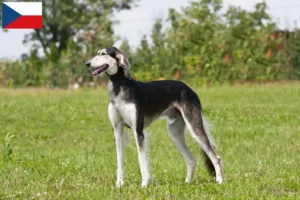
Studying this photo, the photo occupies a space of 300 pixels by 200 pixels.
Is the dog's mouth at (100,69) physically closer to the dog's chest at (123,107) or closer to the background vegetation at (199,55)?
the dog's chest at (123,107)

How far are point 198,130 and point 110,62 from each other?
1.51 m

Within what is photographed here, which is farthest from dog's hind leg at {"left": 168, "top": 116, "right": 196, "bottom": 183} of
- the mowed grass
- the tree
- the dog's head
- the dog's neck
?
the tree

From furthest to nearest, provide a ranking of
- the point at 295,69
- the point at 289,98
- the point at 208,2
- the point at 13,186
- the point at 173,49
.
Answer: the point at 208,2 → the point at 173,49 → the point at 295,69 → the point at 289,98 → the point at 13,186

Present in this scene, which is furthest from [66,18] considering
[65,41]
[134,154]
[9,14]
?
[134,154]

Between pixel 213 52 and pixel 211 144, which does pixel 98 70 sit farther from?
pixel 213 52

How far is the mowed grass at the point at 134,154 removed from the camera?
7324 mm

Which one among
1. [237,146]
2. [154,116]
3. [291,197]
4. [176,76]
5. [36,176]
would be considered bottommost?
[176,76]

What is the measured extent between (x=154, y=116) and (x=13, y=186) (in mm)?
1946

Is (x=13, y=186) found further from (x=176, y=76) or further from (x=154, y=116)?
(x=176, y=76)

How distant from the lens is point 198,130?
8.13 m

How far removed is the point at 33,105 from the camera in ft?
74.7

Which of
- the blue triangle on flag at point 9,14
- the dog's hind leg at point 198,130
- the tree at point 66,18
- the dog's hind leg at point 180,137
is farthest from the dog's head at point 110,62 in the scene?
the tree at point 66,18

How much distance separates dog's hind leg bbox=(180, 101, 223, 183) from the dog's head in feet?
3.35

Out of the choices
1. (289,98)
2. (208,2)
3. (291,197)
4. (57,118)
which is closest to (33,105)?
(57,118)
